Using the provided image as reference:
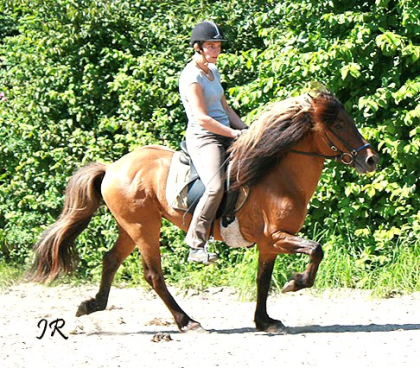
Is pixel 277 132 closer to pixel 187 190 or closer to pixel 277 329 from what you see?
pixel 187 190

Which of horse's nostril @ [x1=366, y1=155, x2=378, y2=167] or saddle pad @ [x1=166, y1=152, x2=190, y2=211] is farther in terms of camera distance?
saddle pad @ [x1=166, y1=152, x2=190, y2=211]

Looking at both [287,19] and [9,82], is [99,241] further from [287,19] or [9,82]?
[287,19]

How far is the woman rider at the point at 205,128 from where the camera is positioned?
265 inches

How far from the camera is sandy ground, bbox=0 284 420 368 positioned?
5.96m

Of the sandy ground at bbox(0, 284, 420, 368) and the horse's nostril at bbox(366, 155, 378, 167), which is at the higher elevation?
the horse's nostril at bbox(366, 155, 378, 167)

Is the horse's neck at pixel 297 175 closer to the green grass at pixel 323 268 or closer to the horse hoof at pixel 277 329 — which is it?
the horse hoof at pixel 277 329

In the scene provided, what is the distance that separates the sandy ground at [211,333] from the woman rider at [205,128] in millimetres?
858

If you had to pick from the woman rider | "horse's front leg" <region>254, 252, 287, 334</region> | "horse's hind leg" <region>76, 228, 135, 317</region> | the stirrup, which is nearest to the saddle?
the woman rider

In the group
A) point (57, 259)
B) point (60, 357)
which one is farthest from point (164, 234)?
point (60, 357)

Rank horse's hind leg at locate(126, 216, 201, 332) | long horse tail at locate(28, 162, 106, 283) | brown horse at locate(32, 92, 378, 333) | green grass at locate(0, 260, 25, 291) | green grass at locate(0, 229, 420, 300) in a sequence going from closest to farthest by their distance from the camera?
brown horse at locate(32, 92, 378, 333) → horse's hind leg at locate(126, 216, 201, 332) → long horse tail at locate(28, 162, 106, 283) → green grass at locate(0, 229, 420, 300) → green grass at locate(0, 260, 25, 291)

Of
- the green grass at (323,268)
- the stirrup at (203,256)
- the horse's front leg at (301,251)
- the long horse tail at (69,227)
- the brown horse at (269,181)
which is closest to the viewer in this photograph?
the horse's front leg at (301,251)

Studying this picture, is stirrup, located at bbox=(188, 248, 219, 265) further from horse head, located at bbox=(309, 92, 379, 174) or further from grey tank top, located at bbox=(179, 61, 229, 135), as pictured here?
horse head, located at bbox=(309, 92, 379, 174)

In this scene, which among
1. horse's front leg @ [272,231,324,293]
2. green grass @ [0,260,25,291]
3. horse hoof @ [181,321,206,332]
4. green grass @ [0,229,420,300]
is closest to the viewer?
horse's front leg @ [272,231,324,293]

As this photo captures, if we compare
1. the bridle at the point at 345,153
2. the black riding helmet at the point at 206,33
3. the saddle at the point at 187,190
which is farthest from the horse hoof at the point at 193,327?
the black riding helmet at the point at 206,33
